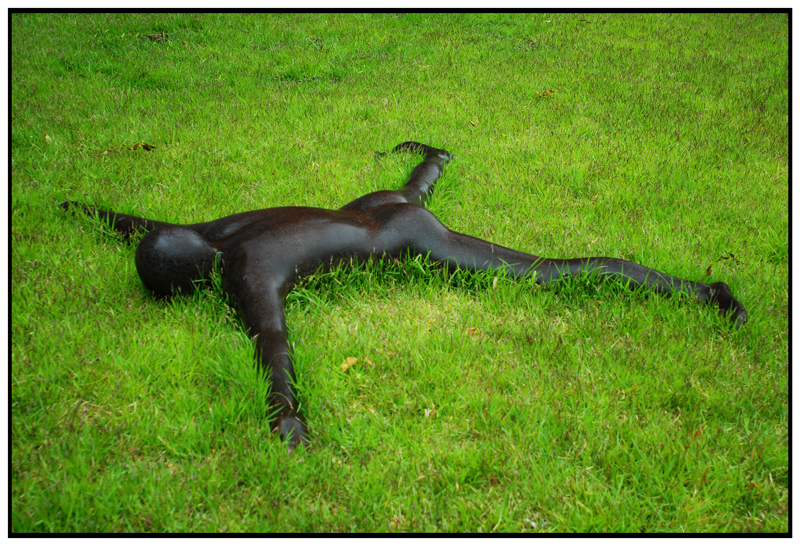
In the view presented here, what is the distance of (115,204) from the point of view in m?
4.14

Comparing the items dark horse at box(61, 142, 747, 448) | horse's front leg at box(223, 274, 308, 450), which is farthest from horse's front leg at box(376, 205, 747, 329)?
horse's front leg at box(223, 274, 308, 450)

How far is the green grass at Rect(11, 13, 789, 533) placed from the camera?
80.7 inches

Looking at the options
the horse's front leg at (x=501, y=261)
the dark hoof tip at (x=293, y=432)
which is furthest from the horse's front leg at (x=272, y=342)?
the horse's front leg at (x=501, y=261)

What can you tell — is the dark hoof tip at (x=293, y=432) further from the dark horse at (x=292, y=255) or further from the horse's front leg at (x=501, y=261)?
the horse's front leg at (x=501, y=261)

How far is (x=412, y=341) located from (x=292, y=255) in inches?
31.8

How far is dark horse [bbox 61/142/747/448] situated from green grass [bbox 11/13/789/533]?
11 cm

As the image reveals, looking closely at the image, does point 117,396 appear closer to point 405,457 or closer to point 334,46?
point 405,457

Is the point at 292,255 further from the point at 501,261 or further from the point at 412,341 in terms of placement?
the point at 501,261

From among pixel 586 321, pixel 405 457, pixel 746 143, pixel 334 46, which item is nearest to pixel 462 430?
pixel 405 457

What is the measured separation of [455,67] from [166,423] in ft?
24.1

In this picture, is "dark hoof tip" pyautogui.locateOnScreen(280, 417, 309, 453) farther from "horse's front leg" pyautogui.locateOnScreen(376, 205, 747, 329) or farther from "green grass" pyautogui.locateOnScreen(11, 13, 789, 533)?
"horse's front leg" pyautogui.locateOnScreen(376, 205, 747, 329)

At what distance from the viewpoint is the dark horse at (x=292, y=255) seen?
2.77m

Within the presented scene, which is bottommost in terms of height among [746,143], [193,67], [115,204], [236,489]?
[236,489]

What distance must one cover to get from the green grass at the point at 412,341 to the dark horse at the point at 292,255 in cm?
11
